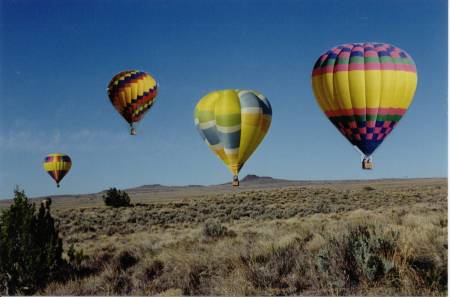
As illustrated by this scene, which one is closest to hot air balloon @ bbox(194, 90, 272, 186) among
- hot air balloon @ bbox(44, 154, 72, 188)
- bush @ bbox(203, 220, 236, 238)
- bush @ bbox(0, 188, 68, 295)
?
bush @ bbox(203, 220, 236, 238)

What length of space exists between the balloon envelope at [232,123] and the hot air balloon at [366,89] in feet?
8.39

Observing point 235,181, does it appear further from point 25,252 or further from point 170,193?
point 170,193

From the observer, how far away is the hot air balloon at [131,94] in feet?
96.0

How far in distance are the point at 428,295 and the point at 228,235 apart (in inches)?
322

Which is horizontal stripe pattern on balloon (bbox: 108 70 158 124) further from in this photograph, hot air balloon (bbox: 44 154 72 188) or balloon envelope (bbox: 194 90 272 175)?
hot air balloon (bbox: 44 154 72 188)

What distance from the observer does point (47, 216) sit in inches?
432

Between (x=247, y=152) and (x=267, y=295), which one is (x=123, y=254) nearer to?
(x=267, y=295)

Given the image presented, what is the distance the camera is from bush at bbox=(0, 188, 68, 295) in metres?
10.3

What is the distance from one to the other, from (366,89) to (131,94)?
1702 centimetres

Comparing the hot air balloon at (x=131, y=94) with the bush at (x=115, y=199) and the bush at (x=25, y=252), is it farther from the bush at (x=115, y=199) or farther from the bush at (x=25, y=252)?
the bush at (x=115, y=199)

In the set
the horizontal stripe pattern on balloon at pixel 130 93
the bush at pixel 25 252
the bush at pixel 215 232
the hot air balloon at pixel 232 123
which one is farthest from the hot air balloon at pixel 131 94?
the bush at pixel 25 252

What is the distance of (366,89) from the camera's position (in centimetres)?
1536

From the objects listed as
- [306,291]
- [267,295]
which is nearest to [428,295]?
[306,291]

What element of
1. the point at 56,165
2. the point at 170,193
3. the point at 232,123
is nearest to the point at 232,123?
the point at 232,123
